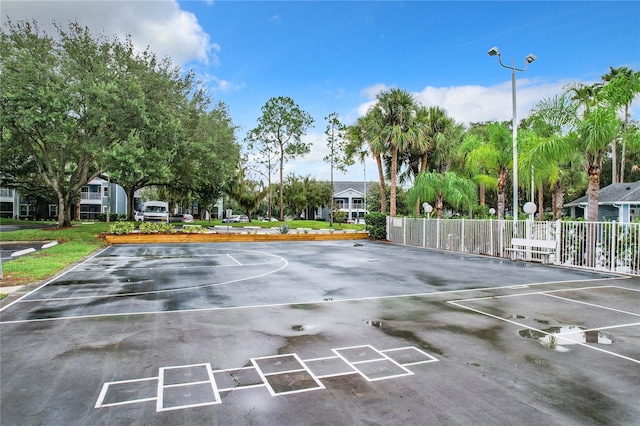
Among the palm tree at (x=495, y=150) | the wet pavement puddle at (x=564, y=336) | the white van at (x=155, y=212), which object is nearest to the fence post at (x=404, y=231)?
the palm tree at (x=495, y=150)

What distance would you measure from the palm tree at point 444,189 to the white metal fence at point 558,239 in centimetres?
262

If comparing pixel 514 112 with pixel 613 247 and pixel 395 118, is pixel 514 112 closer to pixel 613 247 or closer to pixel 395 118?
pixel 613 247

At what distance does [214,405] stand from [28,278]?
940 cm

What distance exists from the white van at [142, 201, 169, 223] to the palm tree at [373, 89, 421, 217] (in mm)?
21802

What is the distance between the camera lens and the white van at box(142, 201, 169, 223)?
35.4 m

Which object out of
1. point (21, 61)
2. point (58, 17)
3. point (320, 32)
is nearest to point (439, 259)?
point (320, 32)

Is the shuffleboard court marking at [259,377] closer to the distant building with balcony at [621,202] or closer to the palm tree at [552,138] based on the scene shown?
the palm tree at [552,138]

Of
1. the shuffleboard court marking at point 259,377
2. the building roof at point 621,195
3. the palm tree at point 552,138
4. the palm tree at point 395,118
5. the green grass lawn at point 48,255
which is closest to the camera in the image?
the shuffleboard court marking at point 259,377

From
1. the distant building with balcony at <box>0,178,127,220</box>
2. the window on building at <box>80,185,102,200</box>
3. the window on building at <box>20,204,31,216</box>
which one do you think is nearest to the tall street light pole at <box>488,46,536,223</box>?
the distant building with balcony at <box>0,178,127,220</box>

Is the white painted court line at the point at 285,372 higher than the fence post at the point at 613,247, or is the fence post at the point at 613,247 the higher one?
the fence post at the point at 613,247

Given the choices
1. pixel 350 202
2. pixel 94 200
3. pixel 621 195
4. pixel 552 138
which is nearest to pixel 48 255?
pixel 552 138

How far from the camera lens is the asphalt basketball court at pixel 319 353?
142 inches

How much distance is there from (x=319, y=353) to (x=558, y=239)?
41.3 feet

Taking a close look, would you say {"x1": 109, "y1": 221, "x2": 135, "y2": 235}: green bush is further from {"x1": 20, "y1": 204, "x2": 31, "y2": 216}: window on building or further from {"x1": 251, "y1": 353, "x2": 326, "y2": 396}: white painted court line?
{"x1": 20, "y1": 204, "x2": 31, "y2": 216}: window on building
